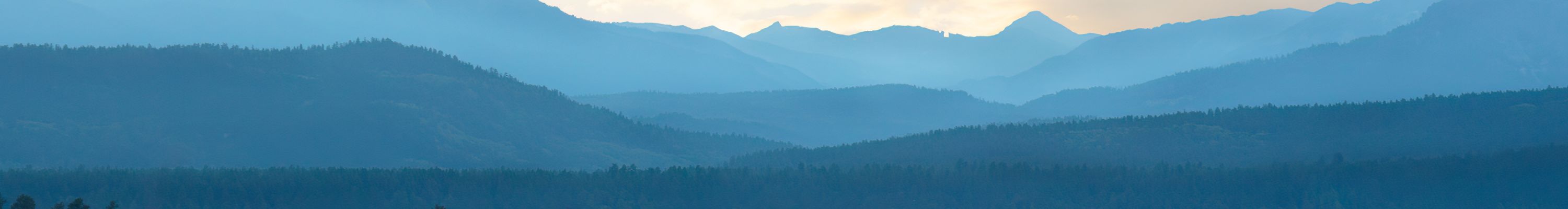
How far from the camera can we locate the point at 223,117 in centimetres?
18250

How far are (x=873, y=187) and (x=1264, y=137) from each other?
47.0 m

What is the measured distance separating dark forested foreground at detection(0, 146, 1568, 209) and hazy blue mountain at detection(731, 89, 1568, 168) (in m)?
10.3

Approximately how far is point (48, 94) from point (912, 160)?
9068 centimetres

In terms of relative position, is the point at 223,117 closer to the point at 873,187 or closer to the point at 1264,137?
the point at 873,187

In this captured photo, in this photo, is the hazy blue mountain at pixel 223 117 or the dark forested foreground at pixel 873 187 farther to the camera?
the hazy blue mountain at pixel 223 117

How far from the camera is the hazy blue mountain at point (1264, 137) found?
153750 millimetres

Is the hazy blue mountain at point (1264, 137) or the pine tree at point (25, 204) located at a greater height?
the hazy blue mountain at point (1264, 137)

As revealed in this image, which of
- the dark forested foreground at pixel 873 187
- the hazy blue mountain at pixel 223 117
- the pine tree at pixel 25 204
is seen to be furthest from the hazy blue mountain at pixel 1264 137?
the pine tree at pixel 25 204

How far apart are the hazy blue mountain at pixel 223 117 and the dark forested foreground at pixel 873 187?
25.3 metres

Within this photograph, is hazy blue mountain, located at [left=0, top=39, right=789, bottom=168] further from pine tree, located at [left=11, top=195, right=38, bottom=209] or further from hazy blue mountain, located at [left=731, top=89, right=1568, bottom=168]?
pine tree, located at [left=11, top=195, right=38, bottom=209]

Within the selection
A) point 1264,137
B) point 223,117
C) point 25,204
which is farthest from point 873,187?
point 25,204

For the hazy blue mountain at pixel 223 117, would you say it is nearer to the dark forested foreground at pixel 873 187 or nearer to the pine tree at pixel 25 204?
the dark forested foreground at pixel 873 187

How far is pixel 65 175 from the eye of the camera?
130 m

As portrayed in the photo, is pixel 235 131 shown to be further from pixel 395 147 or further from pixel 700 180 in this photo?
pixel 700 180
